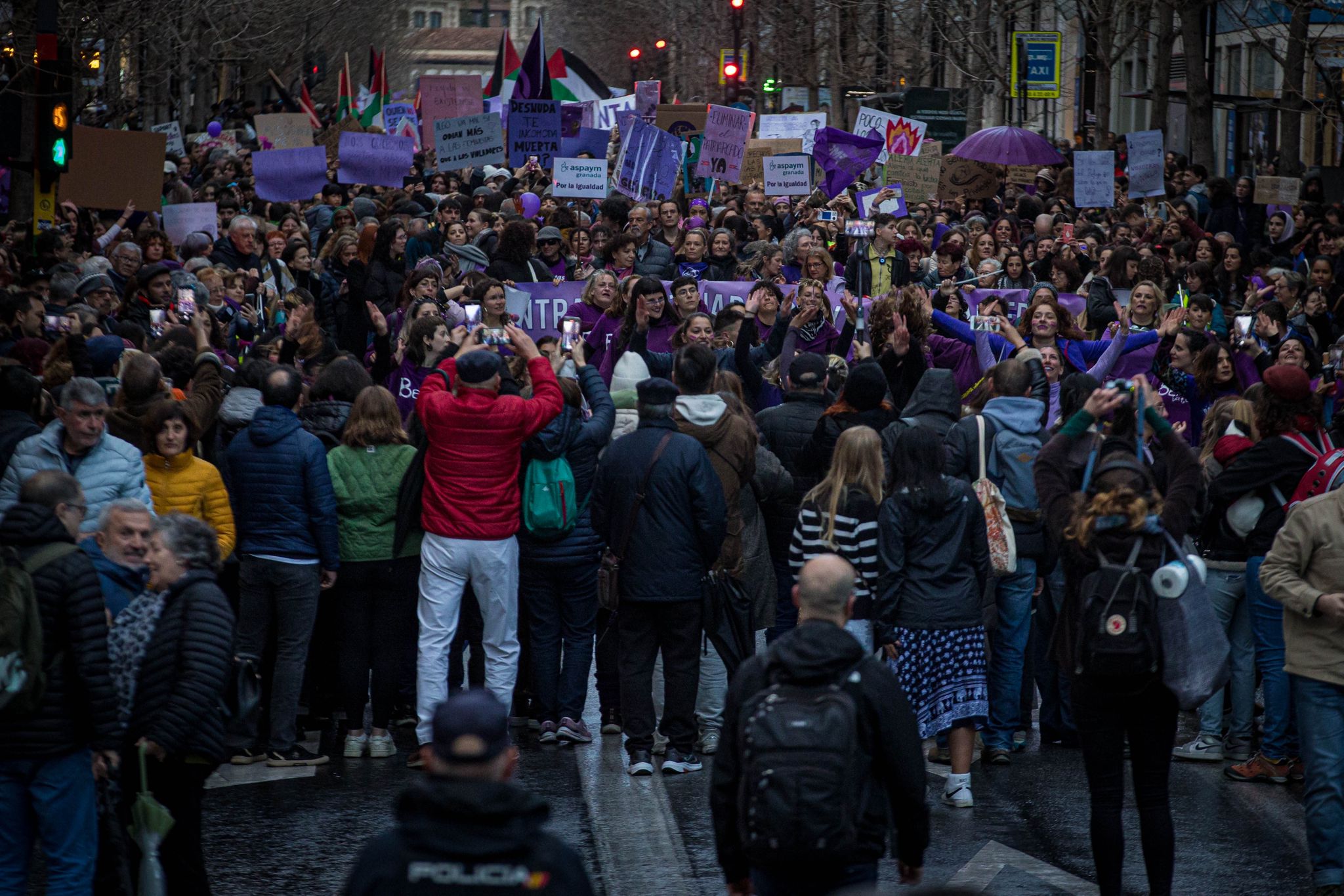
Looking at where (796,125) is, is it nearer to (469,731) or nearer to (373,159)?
(373,159)

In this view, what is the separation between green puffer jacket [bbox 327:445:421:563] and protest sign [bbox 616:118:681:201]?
949 centimetres

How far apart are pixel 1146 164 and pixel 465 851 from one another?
19.5 metres

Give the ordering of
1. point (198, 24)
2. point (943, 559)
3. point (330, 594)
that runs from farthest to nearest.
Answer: point (198, 24)
point (330, 594)
point (943, 559)

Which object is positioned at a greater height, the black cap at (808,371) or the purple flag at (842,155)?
the purple flag at (842,155)

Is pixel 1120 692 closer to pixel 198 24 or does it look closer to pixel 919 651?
pixel 919 651

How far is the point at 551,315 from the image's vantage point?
1323 centimetres

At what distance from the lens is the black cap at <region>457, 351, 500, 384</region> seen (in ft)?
25.6

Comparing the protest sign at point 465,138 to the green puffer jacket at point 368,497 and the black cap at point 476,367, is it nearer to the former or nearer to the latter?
the green puffer jacket at point 368,497

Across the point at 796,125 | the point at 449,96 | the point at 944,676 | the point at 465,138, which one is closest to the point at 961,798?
the point at 944,676

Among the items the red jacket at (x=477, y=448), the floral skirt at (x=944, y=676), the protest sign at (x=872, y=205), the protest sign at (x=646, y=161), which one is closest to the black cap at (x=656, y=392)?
the red jacket at (x=477, y=448)

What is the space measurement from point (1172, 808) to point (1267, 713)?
2.51ft

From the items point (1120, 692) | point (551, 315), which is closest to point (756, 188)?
point (551, 315)

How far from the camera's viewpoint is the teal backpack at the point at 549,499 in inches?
326

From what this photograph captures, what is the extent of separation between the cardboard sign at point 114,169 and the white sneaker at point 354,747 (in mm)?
9305
